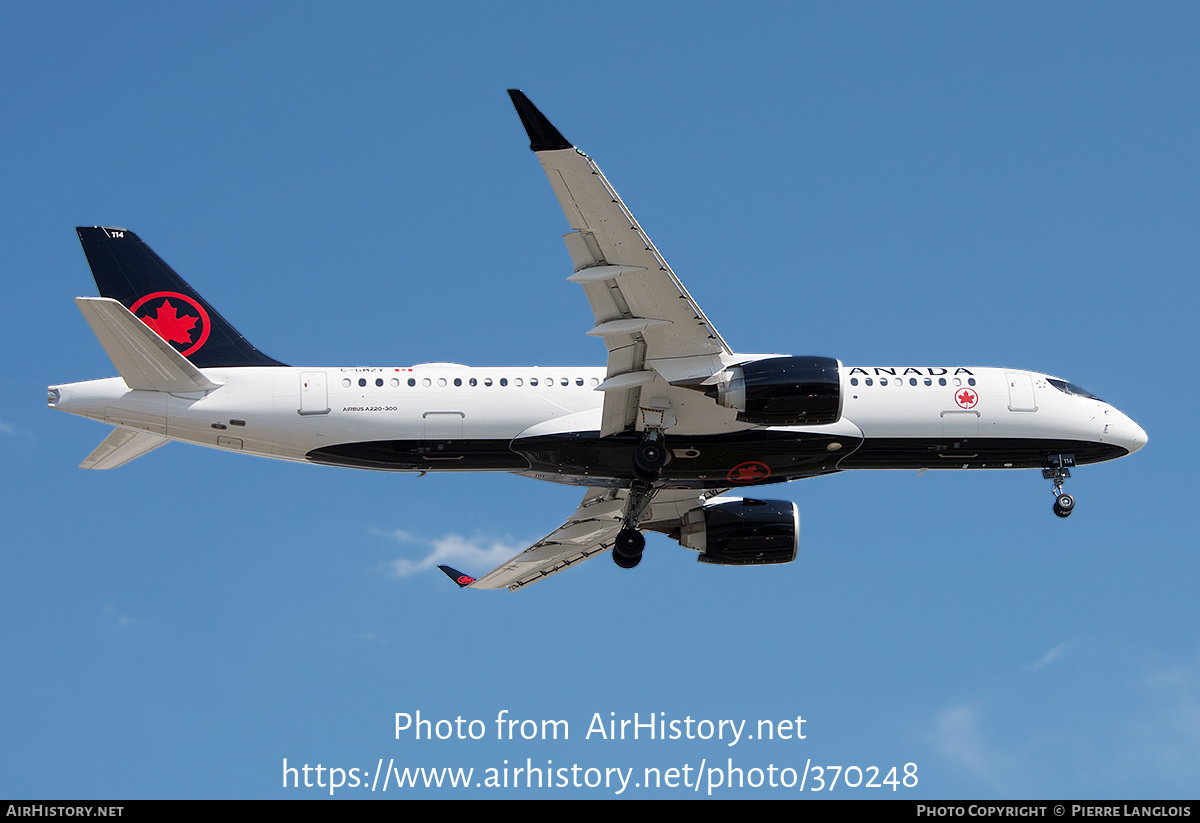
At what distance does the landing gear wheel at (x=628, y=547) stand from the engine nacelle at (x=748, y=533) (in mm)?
3152

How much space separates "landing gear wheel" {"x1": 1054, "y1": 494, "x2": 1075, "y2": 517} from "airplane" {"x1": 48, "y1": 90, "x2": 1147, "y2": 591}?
0.09m

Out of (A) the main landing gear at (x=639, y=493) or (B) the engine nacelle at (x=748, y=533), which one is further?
(B) the engine nacelle at (x=748, y=533)

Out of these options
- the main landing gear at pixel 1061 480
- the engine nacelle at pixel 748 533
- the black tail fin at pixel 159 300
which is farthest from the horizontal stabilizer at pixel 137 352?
the main landing gear at pixel 1061 480

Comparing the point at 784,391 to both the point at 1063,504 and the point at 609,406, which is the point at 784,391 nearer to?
the point at 609,406

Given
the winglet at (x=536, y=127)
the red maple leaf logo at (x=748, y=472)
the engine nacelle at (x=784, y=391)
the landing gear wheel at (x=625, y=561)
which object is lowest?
the landing gear wheel at (x=625, y=561)

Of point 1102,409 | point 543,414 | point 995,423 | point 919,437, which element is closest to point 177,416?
point 543,414

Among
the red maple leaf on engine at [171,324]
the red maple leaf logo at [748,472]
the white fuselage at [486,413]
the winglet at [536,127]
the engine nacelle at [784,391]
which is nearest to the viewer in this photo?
the winglet at [536,127]

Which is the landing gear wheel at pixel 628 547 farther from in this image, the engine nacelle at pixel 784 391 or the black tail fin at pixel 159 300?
the black tail fin at pixel 159 300

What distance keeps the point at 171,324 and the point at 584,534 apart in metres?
Answer: 12.8

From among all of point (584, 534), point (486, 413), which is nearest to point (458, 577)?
point (584, 534)

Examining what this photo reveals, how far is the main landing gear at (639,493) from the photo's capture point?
29391 millimetres

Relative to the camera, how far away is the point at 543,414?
30.2 meters
